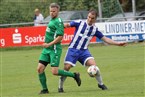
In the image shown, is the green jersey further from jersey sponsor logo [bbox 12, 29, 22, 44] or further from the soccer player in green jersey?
jersey sponsor logo [bbox 12, 29, 22, 44]

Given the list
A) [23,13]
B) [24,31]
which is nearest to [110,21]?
[24,31]

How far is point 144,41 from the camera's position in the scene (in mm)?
26188

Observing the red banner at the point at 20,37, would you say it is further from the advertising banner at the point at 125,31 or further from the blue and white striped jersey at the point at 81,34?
the blue and white striped jersey at the point at 81,34

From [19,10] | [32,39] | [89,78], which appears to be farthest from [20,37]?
[89,78]

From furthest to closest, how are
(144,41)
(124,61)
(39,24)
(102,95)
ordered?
(39,24)
(144,41)
(124,61)
(102,95)

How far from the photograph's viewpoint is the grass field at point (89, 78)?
445 inches

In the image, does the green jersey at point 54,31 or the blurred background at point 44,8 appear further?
the blurred background at point 44,8

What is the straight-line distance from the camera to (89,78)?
14438 millimetres

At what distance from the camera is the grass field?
11.3 metres

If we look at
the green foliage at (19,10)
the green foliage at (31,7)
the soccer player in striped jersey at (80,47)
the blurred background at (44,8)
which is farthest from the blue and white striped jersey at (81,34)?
the green foliage at (19,10)

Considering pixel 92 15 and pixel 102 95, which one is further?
pixel 92 15

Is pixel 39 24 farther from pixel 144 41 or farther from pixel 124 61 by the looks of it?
pixel 124 61

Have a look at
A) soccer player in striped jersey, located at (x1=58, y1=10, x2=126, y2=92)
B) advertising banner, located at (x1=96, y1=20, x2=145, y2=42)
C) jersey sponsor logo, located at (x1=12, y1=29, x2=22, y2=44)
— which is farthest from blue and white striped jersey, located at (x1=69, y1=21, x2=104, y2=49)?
jersey sponsor logo, located at (x1=12, y1=29, x2=22, y2=44)

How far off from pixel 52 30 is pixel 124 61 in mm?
7019
